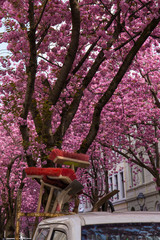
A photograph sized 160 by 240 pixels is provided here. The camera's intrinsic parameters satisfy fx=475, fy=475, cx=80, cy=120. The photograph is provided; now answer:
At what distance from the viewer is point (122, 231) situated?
3.59m

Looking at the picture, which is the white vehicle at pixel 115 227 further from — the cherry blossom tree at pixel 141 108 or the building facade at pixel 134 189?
the building facade at pixel 134 189

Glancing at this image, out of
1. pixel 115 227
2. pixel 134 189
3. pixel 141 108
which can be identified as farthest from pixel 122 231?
pixel 134 189

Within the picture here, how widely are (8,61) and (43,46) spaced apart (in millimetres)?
1327

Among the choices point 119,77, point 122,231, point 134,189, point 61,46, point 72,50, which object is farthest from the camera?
point 134,189

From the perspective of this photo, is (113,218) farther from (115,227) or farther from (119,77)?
(119,77)

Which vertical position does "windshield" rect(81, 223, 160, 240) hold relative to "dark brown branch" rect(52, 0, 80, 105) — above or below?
below

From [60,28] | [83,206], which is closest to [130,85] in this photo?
[60,28]

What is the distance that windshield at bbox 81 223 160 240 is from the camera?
3.56 meters

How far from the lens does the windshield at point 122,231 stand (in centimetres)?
356

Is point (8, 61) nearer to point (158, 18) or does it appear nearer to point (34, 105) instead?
point (34, 105)

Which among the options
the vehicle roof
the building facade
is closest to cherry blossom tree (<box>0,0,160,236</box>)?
the vehicle roof

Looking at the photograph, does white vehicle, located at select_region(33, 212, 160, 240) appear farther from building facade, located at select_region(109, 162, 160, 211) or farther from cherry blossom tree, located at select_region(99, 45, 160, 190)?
building facade, located at select_region(109, 162, 160, 211)

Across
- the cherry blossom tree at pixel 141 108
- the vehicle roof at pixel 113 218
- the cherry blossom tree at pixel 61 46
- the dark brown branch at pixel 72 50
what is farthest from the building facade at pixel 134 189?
the vehicle roof at pixel 113 218

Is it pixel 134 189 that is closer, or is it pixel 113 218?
pixel 113 218
